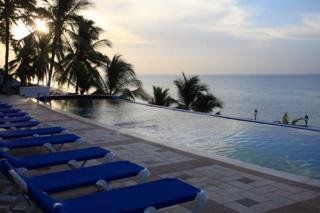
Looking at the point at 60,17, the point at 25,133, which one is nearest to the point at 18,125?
the point at 25,133

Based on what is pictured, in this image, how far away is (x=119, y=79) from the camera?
22.9 meters

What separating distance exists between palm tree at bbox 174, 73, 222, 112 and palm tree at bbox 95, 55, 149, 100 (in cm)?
352

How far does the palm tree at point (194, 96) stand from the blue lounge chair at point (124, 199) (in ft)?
53.5

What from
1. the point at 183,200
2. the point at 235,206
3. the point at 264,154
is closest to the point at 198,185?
the point at 235,206

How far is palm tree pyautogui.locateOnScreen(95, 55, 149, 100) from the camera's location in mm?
22797

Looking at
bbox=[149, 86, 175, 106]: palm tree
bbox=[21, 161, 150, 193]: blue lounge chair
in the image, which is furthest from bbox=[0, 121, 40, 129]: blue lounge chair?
bbox=[149, 86, 175, 106]: palm tree

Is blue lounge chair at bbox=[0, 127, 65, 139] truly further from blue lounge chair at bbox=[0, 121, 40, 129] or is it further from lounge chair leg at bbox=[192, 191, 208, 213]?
lounge chair leg at bbox=[192, 191, 208, 213]

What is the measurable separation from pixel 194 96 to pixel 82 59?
7416 mm

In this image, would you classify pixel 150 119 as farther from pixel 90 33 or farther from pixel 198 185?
pixel 90 33

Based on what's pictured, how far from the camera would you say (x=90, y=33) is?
74.8ft

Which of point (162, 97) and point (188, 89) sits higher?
point (188, 89)

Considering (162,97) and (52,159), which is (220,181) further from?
(162,97)

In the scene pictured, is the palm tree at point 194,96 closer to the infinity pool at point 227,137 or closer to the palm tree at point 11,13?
the infinity pool at point 227,137

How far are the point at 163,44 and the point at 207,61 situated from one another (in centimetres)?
451
